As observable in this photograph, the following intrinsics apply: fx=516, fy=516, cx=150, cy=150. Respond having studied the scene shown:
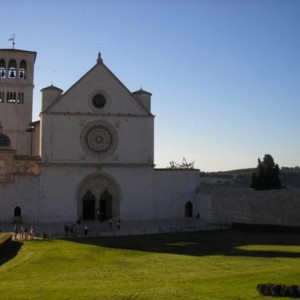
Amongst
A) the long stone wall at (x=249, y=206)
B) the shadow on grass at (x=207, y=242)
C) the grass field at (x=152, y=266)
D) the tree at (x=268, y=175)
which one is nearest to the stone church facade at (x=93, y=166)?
the long stone wall at (x=249, y=206)

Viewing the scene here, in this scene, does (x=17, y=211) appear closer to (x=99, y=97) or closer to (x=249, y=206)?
(x=99, y=97)

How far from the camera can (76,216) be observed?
48781 millimetres

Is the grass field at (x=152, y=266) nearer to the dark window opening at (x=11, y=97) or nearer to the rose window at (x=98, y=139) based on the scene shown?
the rose window at (x=98, y=139)

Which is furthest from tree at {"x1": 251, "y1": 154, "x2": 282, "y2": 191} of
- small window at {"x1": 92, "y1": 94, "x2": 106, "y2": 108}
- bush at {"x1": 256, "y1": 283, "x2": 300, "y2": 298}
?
bush at {"x1": 256, "y1": 283, "x2": 300, "y2": 298}

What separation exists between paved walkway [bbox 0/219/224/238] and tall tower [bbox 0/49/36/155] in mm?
17539

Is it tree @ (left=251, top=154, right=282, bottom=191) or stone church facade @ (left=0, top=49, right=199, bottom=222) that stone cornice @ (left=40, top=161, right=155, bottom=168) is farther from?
tree @ (left=251, top=154, right=282, bottom=191)

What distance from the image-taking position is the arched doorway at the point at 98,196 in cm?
4997

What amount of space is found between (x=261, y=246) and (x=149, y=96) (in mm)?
25129

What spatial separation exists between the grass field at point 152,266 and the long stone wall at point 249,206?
92.8 inches

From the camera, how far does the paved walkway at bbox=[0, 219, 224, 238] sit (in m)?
39.2

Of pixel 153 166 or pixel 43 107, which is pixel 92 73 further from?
pixel 153 166

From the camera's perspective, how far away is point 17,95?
A: 61250 mm

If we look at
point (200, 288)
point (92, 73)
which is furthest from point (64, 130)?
point (200, 288)

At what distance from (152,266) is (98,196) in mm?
26791
